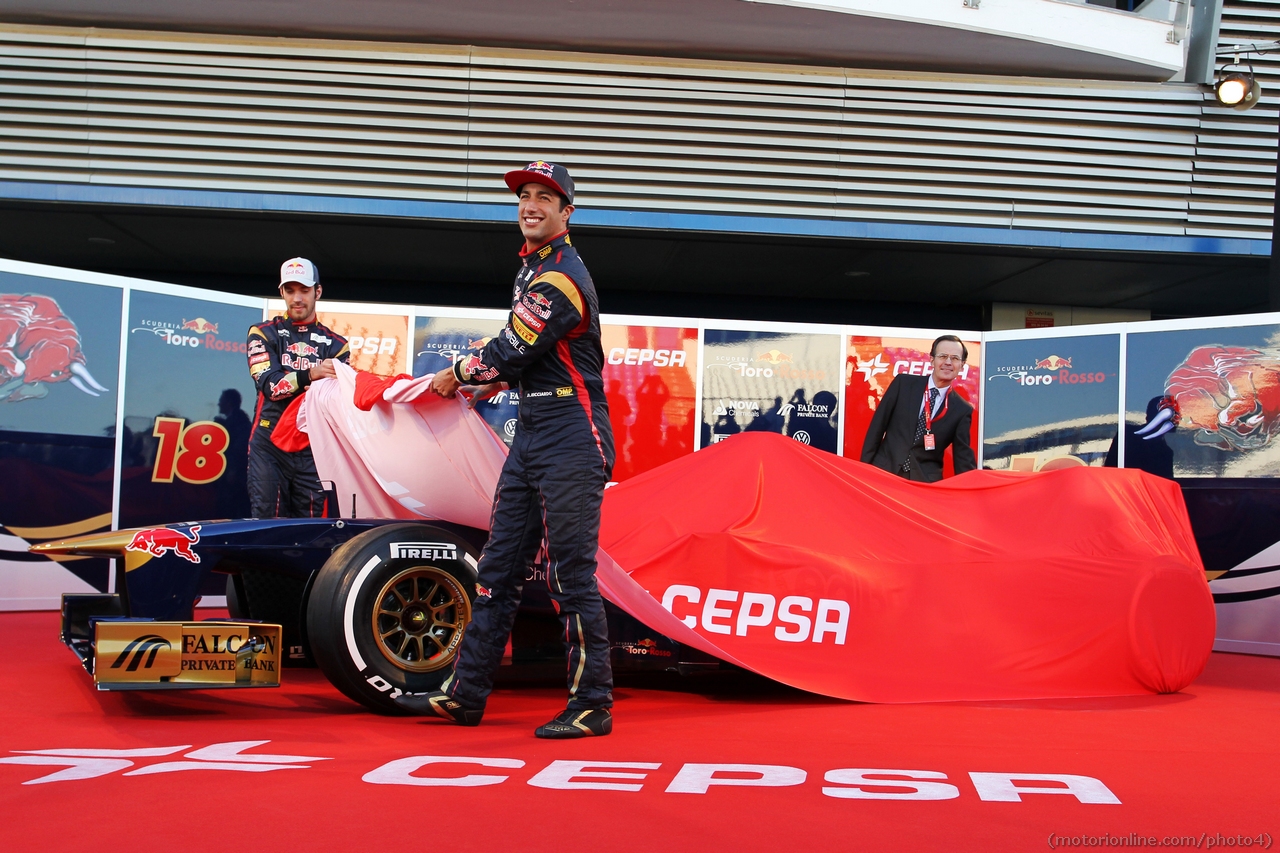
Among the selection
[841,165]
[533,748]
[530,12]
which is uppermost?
[530,12]

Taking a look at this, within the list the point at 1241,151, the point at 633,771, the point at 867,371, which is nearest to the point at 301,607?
the point at 633,771

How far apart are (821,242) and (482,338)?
3.40 metres

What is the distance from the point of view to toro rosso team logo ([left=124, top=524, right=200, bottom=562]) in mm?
3576

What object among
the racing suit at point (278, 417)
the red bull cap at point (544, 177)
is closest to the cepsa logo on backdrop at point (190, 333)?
the racing suit at point (278, 417)

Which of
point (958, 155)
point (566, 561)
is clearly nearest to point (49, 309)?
point (566, 561)

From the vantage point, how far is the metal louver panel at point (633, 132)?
9.28 meters

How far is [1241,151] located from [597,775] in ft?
31.5

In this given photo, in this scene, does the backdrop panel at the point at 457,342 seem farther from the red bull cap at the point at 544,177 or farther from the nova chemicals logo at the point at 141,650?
the nova chemicals logo at the point at 141,650

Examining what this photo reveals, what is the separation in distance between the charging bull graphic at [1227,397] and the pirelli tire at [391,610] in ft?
17.9

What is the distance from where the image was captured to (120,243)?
10461 millimetres

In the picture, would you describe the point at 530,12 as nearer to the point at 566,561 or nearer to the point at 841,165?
the point at 841,165

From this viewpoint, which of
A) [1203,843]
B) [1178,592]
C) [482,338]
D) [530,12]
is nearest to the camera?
[1203,843]

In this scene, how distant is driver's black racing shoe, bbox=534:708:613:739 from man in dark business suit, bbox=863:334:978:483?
9.83 ft

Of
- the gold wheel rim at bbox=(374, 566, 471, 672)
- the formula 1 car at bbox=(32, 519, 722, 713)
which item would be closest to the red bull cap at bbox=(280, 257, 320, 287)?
the formula 1 car at bbox=(32, 519, 722, 713)
